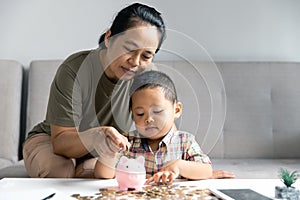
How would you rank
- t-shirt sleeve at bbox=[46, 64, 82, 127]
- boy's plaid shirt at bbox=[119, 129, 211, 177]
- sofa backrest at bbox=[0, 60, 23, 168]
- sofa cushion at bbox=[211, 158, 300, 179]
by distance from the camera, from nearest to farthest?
boy's plaid shirt at bbox=[119, 129, 211, 177], t-shirt sleeve at bbox=[46, 64, 82, 127], sofa cushion at bbox=[211, 158, 300, 179], sofa backrest at bbox=[0, 60, 23, 168]

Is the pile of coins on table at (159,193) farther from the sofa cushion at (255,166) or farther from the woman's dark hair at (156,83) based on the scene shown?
the sofa cushion at (255,166)

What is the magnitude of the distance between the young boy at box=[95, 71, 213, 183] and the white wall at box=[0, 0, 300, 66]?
3.79 ft

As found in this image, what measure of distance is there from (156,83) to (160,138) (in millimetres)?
151

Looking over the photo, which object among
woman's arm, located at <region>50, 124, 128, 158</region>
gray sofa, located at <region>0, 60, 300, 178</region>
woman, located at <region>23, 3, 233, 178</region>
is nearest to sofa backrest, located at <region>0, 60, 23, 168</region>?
gray sofa, located at <region>0, 60, 300, 178</region>

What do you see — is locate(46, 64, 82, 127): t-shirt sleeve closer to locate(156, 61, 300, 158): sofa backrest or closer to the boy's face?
the boy's face

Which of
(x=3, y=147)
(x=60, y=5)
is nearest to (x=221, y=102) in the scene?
(x=3, y=147)

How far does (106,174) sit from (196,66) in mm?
349

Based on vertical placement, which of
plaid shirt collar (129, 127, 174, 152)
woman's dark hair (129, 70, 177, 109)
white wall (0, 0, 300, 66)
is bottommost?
plaid shirt collar (129, 127, 174, 152)

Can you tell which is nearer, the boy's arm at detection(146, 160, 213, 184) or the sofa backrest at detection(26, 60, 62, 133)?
the boy's arm at detection(146, 160, 213, 184)

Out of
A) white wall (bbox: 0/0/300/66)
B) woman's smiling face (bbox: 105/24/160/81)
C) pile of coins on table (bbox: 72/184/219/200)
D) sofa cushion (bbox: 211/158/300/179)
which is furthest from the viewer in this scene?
white wall (bbox: 0/0/300/66)

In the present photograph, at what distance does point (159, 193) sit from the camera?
0.82 m

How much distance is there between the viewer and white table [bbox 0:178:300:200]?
0.81 m

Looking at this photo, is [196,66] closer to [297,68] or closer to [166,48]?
[166,48]

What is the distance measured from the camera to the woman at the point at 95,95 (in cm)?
93
